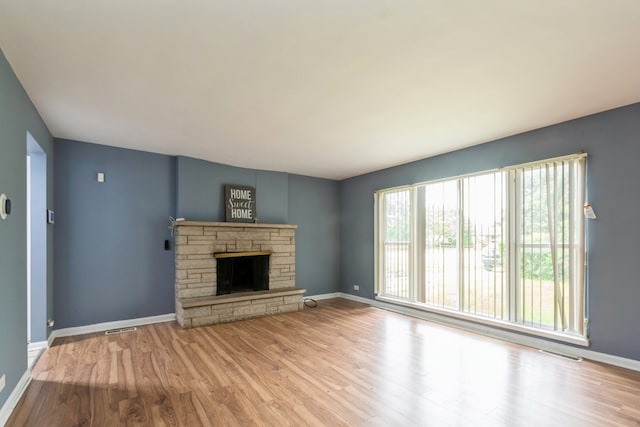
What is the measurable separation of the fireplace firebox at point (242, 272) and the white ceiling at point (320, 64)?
2056mm

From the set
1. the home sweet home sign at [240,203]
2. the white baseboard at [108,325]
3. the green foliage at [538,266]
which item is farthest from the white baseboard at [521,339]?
the white baseboard at [108,325]

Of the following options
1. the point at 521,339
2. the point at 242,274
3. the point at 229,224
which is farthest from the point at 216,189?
the point at 521,339

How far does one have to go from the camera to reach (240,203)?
5.36m

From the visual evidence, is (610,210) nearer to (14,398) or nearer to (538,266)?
(538,266)

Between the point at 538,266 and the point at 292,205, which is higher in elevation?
the point at 292,205

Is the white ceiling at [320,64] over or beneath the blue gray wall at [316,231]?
over

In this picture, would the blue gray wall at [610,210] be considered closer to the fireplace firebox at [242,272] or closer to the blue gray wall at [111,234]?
the fireplace firebox at [242,272]

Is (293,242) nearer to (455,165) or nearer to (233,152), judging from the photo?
(233,152)

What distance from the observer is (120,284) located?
4.33m

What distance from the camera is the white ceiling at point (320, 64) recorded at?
5.67 ft

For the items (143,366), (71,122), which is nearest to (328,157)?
(71,122)

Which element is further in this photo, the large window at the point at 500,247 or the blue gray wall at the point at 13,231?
the large window at the point at 500,247

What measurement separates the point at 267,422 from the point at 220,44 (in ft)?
8.19

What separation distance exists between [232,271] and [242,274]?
21 centimetres
